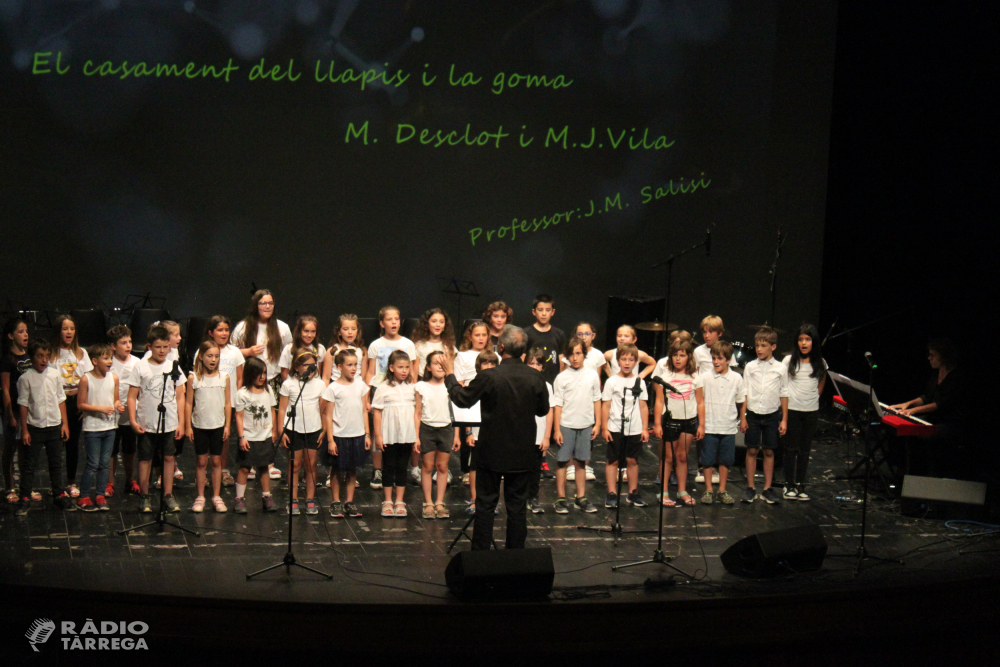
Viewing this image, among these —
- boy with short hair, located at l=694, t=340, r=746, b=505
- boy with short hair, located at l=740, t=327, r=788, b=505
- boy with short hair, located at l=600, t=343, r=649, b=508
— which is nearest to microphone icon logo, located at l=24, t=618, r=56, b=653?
boy with short hair, located at l=600, t=343, r=649, b=508

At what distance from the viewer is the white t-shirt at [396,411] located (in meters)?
6.51

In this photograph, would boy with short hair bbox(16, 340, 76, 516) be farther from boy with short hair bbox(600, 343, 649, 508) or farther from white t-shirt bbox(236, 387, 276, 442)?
boy with short hair bbox(600, 343, 649, 508)

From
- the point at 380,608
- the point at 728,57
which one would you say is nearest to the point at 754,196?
the point at 728,57

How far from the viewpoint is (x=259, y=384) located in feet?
21.2

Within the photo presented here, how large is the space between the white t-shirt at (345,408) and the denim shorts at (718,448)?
255cm

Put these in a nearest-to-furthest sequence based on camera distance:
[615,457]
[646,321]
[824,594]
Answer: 1. [824,594]
2. [615,457]
3. [646,321]

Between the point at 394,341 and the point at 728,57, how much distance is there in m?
5.67

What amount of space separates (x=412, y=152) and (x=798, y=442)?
518 cm

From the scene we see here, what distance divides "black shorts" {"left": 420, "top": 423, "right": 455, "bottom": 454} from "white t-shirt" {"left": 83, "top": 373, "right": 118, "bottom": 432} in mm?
2044

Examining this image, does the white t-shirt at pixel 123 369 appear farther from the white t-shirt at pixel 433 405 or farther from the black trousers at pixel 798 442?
the black trousers at pixel 798 442

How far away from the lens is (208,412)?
21.0 ft

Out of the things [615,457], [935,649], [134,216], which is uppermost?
[134,216]

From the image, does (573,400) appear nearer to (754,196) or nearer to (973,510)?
(973,510)

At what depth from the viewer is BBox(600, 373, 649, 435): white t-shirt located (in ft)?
22.4
